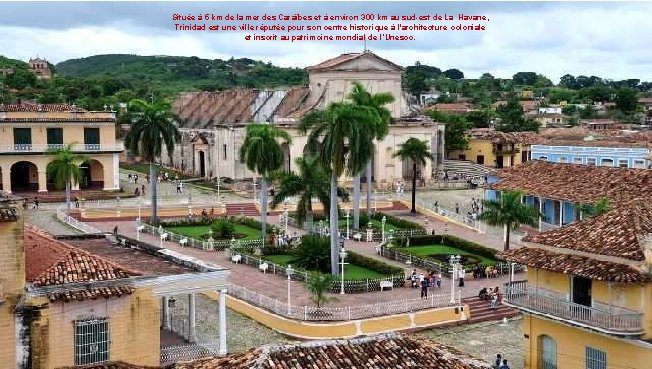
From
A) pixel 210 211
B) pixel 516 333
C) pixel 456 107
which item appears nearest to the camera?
pixel 516 333

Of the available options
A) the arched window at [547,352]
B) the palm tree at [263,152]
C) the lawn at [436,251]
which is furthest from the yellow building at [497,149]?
the arched window at [547,352]

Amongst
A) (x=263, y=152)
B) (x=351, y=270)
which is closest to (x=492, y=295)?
(x=351, y=270)

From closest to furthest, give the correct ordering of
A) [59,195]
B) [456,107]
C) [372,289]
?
[372,289], [59,195], [456,107]

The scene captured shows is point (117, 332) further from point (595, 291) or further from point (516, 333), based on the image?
point (516, 333)

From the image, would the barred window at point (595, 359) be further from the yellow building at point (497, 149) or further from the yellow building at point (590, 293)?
the yellow building at point (497, 149)

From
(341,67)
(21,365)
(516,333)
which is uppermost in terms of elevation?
(341,67)

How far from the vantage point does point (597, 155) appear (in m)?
56.4

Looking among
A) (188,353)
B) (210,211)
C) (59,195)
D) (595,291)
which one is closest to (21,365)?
(188,353)

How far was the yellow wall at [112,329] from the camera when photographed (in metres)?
17.0

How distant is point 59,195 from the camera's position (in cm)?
5700

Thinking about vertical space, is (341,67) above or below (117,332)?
above

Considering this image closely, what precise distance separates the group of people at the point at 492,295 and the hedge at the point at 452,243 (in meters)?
7.40

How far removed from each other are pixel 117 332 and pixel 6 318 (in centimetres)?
232

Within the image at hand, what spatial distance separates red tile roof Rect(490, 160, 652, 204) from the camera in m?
39.7
